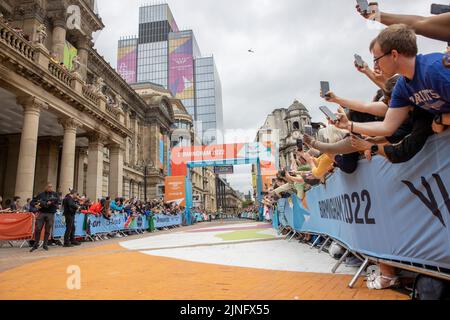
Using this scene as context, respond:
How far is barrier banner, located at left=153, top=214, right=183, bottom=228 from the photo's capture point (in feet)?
68.6

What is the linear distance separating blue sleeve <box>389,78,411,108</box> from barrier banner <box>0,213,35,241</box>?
462 inches

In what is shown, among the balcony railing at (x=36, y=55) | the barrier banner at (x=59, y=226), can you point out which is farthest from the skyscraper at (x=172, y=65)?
the barrier banner at (x=59, y=226)

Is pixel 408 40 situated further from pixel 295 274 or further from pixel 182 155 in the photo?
pixel 182 155

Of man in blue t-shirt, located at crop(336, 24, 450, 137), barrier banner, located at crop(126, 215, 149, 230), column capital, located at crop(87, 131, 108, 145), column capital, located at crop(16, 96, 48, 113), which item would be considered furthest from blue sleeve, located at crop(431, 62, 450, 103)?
column capital, located at crop(87, 131, 108, 145)

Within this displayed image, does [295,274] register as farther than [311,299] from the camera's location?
Yes

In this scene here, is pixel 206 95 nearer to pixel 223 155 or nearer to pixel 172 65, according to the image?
pixel 172 65

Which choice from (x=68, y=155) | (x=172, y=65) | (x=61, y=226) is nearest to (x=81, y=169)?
(x=68, y=155)

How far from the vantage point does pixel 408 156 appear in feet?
7.87

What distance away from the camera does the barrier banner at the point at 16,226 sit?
9828 mm

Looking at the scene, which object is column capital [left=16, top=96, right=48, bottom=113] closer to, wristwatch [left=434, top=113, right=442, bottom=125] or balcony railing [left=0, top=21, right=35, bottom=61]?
balcony railing [left=0, top=21, right=35, bottom=61]

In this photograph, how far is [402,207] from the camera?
105 inches

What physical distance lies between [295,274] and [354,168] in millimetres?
1683

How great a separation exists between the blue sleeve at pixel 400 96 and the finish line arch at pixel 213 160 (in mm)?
23284

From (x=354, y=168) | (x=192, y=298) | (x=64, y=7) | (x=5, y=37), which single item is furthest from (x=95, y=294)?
(x=64, y=7)
